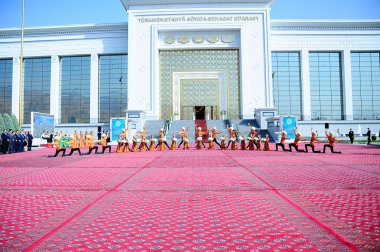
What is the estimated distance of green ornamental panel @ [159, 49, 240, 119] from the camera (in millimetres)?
26891

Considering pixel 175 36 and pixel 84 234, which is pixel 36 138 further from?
pixel 84 234

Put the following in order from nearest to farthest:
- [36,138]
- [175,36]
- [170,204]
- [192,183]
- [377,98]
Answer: [170,204]
[192,183]
[36,138]
[175,36]
[377,98]

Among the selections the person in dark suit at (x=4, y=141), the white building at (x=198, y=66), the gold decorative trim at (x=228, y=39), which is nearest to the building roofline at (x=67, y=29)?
the white building at (x=198, y=66)

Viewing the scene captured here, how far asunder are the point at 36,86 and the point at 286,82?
27.1m

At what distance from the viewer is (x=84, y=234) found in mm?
2611

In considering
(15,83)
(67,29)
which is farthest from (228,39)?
(15,83)

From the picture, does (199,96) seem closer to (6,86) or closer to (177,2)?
(177,2)

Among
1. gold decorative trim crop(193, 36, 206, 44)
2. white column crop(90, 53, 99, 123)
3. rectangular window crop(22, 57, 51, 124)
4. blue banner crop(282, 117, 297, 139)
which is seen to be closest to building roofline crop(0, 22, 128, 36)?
white column crop(90, 53, 99, 123)

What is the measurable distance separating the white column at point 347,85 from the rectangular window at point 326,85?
0.50 m

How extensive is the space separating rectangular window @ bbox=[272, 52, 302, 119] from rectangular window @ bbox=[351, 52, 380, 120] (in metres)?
6.08

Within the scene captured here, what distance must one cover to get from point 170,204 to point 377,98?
3249 centimetres

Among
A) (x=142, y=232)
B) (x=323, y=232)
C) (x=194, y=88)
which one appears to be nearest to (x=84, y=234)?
(x=142, y=232)

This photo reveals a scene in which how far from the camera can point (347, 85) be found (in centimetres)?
2795

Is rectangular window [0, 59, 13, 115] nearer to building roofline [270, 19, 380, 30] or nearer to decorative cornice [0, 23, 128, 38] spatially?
decorative cornice [0, 23, 128, 38]
